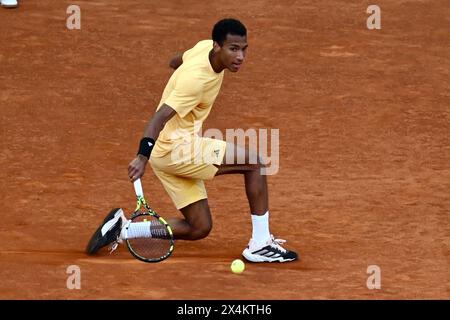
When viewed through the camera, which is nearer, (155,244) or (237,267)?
(237,267)

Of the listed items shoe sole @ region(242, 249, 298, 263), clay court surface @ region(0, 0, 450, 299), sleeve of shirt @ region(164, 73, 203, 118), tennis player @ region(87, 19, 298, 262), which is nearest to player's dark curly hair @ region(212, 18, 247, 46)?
tennis player @ region(87, 19, 298, 262)

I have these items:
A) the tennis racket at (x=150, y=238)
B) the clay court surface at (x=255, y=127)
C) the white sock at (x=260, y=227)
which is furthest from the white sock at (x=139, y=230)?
the white sock at (x=260, y=227)

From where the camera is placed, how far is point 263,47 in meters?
15.9

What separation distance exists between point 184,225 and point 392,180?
2926 mm

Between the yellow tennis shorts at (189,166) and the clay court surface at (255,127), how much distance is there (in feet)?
1.78

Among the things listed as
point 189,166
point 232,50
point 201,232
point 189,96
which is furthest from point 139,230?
point 232,50

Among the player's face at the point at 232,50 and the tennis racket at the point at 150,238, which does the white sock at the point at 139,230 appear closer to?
the tennis racket at the point at 150,238

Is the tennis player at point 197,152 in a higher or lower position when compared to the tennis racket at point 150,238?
higher

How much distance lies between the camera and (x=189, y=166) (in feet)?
30.7

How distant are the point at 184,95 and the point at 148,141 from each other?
48 cm

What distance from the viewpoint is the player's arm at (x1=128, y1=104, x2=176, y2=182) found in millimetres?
8711

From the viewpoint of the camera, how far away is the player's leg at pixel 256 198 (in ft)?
30.7

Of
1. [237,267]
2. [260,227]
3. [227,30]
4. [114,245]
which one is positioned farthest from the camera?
[114,245]

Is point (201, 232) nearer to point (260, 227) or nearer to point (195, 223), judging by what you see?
point (195, 223)
